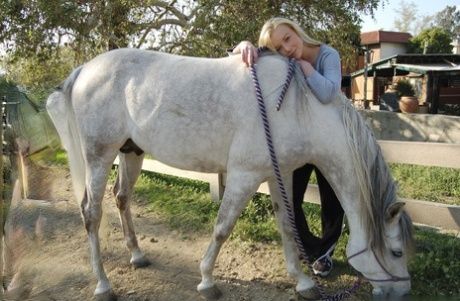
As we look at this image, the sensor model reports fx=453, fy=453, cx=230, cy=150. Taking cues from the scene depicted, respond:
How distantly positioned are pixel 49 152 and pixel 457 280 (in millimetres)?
3335

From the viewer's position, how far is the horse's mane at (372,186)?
260 cm

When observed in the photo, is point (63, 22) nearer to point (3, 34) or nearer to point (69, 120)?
point (3, 34)

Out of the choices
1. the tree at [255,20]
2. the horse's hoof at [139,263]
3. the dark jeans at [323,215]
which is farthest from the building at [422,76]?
the horse's hoof at [139,263]

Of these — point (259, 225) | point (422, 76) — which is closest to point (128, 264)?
point (259, 225)

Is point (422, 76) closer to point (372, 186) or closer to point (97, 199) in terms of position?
point (372, 186)

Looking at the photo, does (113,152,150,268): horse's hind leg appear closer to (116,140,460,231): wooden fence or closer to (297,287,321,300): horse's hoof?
(297,287,321,300): horse's hoof

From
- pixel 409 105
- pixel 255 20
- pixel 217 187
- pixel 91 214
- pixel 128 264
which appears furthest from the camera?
pixel 409 105

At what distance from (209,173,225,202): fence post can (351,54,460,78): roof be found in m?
16.7

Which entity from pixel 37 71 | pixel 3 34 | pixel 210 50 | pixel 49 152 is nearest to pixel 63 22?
pixel 3 34

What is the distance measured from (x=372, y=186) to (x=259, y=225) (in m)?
1.68

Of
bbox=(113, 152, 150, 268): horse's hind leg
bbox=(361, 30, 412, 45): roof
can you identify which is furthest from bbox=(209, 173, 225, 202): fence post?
bbox=(361, 30, 412, 45): roof

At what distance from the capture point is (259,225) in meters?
4.14

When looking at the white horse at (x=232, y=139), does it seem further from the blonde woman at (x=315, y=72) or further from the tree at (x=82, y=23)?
the tree at (x=82, y=23)

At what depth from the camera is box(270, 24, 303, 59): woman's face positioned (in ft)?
9.09
